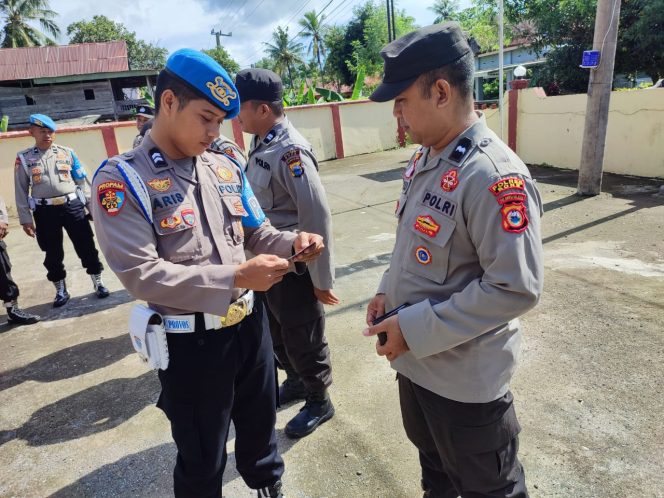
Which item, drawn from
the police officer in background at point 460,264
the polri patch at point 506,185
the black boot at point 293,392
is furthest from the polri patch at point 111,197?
the black boot at point 293,392

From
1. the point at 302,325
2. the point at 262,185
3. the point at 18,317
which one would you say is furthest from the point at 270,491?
the point at 18,317

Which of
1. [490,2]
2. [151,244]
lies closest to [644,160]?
[151,244]

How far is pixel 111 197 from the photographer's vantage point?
1453mm

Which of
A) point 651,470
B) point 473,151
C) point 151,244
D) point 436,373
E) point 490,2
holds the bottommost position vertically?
point 651,470

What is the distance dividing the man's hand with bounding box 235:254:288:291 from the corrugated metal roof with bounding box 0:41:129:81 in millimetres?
25246

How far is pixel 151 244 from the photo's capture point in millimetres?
1488

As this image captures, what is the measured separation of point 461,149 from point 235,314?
96 cm

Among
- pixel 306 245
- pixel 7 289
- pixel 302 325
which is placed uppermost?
pixel 306 245

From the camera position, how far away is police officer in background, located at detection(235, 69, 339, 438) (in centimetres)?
240

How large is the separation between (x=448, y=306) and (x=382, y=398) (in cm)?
171

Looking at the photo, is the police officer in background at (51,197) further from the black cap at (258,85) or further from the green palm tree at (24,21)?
the green palm tree at (24,21)

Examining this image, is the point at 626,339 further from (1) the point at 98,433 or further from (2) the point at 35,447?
(2) the point at 35,447

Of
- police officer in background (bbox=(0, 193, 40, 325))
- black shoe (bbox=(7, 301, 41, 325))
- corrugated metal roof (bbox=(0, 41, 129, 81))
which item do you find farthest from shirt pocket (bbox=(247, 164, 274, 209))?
corrugated metal roof (bbox=(0, 41, 129, 81))

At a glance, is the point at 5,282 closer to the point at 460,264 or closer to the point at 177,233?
the point at 177,233
